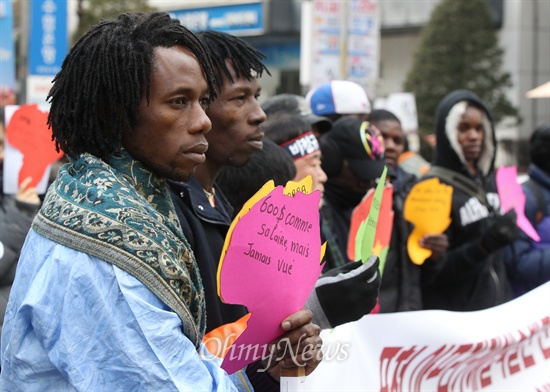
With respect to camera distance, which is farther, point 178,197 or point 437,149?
point 437,149

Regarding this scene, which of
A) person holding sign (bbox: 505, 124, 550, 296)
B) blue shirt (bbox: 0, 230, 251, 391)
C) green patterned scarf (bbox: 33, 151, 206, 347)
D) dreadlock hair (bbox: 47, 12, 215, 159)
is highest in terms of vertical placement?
dreadlock hair (bbox: 47, 12, 215, 159)

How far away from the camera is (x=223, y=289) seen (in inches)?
77.9

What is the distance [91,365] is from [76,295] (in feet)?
0.43

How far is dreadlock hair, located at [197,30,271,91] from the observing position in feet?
9.43

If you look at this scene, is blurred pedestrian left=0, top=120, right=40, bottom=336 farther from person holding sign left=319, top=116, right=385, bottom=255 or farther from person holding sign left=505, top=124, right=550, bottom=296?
person holding sign left=505, top=124, right=550, bottom=296

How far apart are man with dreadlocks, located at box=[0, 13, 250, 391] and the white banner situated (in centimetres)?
116

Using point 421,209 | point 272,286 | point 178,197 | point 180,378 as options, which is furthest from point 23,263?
point 421,209

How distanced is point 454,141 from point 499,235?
74 centimetres

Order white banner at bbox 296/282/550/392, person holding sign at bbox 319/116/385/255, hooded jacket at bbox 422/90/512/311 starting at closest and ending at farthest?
white banner at bbox 296/282/550/392 < person holding sign at bbox 319/116/385/255 < hooded jacket at bbox 422/90/512/311

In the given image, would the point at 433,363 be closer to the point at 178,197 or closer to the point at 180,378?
the point at 178,197

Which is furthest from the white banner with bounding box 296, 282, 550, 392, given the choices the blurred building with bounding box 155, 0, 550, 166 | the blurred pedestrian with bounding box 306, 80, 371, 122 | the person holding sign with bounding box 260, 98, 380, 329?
the blurred building with bounding box 155, 0, 550, 166

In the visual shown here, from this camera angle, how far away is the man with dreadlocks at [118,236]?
169 centimetres

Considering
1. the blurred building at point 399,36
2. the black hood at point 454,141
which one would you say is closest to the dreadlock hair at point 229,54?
the black hood at point 454,141

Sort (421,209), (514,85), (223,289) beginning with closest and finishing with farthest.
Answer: (223,289) → (421,209) → (514,85)
